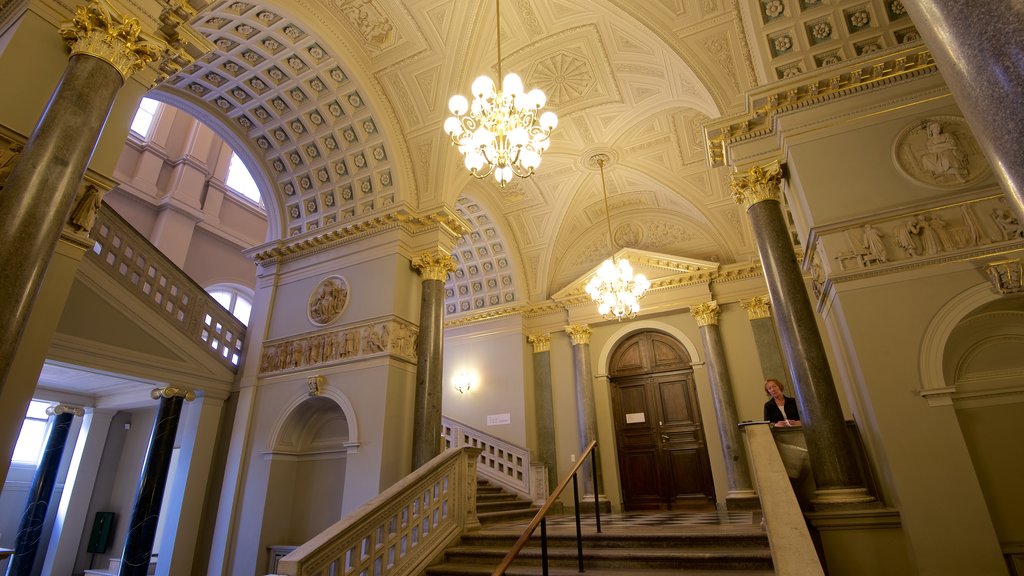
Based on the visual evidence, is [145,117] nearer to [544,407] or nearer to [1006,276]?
[544,407]

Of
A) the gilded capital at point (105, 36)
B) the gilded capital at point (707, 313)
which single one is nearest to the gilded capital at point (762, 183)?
the gilded capital at point (707, 313)

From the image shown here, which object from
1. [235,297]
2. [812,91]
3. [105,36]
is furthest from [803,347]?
[235,297]

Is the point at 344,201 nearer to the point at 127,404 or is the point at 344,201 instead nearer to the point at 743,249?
the point at 127,404

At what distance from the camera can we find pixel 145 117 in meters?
13.2

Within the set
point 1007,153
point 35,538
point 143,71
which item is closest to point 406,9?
point 143,71

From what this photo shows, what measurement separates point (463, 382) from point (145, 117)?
11.2 metres

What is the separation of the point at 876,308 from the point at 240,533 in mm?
9724

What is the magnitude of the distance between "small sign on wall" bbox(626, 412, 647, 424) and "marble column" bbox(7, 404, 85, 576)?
450 inches

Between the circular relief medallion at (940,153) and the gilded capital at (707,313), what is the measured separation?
6099 mm

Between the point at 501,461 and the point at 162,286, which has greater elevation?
the point at 162,286

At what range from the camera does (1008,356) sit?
4.69 meters

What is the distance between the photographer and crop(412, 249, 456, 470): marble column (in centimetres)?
802

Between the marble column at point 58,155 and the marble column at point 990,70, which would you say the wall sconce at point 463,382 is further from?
the marble column at point 990,70

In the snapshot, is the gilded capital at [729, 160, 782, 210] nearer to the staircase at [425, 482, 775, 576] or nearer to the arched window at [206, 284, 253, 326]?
the staircase at [425, 482, 775, 576]
